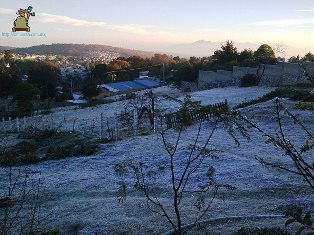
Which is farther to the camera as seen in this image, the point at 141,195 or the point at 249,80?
the point at 249,80

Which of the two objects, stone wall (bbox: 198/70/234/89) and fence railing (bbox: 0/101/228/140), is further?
stone wall (bbox: 198/70/234/89)

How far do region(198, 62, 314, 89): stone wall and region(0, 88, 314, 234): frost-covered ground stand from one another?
12753mm

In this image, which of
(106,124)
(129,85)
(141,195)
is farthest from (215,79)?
(141,195)

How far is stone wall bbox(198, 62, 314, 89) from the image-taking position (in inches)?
1100

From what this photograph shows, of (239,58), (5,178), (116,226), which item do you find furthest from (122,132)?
(239,58)

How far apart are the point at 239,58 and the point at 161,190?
38308 mm

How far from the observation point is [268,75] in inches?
1198

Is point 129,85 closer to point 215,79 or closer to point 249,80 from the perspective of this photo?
point 215,79

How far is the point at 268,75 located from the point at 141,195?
76.2 feet

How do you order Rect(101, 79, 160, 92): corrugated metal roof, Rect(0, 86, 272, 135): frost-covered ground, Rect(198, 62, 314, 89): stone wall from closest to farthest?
Rect(0, 86, 272, 135): frost-covered ground, Rect(198, 62, 314, 89): stone wall, Rect(101, 79, 160, 92): corrugated metal roof

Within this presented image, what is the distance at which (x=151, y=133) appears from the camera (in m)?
16.9

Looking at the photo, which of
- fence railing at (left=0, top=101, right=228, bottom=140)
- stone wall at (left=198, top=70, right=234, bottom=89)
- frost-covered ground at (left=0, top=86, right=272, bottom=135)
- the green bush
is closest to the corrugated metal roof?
stone wall at (left=198, top=70, right=234, bottom=89)

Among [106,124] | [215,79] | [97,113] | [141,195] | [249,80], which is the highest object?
[249,80]

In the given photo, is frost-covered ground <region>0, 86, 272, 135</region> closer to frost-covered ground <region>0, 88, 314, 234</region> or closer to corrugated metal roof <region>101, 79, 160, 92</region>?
frost-covered ground <region>0, 88, 314, 234</region>
